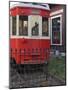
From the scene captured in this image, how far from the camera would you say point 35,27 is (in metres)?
2.46

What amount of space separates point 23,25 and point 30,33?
0.39 ft

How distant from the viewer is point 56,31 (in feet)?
8.27

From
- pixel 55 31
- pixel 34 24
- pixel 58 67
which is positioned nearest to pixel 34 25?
pixel 34 24

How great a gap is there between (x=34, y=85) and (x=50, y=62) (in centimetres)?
31

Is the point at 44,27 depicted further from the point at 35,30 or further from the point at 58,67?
the point at 58,67

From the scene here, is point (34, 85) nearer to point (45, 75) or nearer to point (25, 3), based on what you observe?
point (45, 75)

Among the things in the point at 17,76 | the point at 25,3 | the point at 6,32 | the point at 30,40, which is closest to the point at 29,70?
the point at 17,76

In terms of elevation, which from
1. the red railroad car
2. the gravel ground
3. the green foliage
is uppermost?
the red railroad car

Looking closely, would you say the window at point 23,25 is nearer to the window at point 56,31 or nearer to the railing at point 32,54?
the railing at point 32,54

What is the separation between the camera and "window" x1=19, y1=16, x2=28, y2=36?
2430mm

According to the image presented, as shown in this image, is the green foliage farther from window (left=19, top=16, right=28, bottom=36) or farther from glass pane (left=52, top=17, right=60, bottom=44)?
window (left=19, top=16, right=28, bottom=36)

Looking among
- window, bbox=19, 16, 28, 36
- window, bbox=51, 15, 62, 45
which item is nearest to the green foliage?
window, bbox=51, 15, 62, 45

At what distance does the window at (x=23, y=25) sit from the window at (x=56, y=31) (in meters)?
0.30

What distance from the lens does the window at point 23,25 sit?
7.97ft
